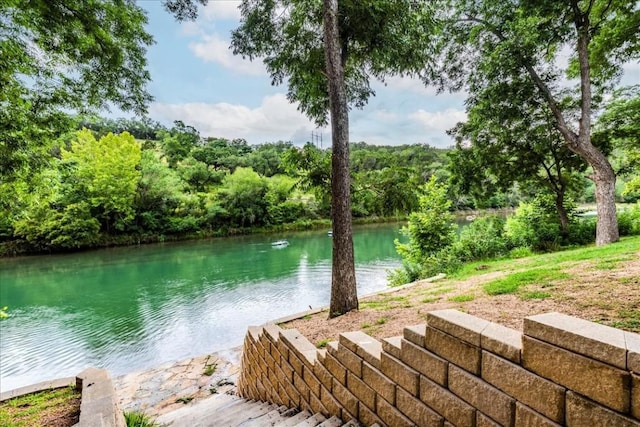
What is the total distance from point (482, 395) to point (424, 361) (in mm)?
311

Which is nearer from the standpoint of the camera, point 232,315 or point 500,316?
point 500,316

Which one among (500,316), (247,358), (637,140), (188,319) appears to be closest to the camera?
(500,316)

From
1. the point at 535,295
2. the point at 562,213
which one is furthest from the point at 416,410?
the point at 562,213

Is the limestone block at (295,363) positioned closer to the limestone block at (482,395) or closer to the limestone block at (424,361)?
the limestone block at (424,361)

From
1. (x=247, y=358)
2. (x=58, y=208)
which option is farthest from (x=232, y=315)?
(x=58, y=208)

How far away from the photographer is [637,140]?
9.13m

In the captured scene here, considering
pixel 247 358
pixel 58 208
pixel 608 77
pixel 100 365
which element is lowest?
pixel 100 365

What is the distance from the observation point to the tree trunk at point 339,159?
15.1 ft

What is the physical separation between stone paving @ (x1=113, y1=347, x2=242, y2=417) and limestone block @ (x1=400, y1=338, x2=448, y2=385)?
4.49 meters

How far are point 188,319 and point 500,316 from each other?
915 centimetres

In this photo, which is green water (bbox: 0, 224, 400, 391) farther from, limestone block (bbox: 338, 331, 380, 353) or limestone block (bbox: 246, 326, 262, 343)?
limestone block (bbox: 338, 331, 380, 353)

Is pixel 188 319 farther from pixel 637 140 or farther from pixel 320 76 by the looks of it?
pixel 637 140

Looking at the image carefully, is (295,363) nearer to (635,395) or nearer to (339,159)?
(635,395)

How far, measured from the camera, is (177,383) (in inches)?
224
